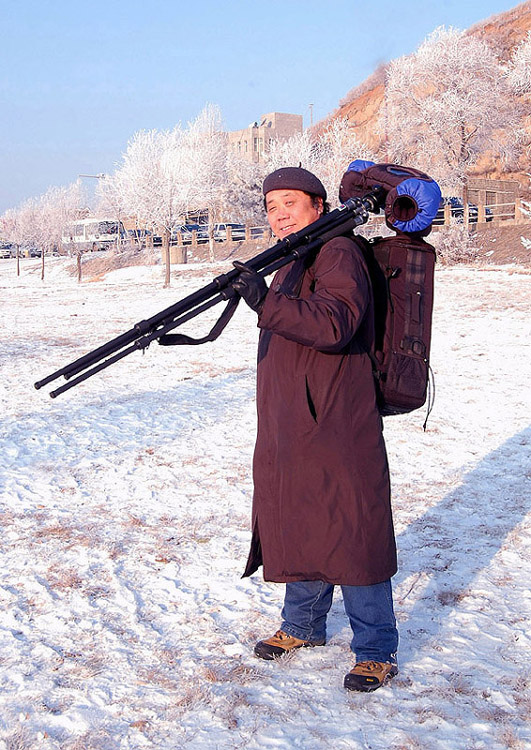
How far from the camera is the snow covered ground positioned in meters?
2.72

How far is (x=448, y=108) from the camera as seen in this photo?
31.4 m

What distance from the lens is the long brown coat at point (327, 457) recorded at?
2674 millimetres

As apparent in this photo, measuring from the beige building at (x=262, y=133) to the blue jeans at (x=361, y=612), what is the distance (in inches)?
3605

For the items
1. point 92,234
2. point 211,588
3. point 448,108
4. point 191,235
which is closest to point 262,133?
point 92,234

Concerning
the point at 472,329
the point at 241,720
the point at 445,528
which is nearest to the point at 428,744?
the point at 241,720

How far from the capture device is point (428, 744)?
100 inches

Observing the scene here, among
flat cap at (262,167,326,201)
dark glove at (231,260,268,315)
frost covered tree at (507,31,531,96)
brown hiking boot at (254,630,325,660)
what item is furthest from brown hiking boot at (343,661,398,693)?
frost covered tree at (507,31,531,96)

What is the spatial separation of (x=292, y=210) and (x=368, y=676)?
74.7 inches

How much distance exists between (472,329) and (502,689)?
10.7 meters

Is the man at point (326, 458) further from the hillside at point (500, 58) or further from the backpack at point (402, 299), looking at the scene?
the hillside at point (500, 58)

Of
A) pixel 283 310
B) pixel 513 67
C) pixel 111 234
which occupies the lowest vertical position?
pixel 283 310

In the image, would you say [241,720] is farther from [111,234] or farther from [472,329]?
[111,234]

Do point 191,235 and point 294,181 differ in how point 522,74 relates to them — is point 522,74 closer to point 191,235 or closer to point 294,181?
point 191,235

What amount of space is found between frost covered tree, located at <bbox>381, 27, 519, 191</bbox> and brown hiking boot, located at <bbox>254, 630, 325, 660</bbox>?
30609 mm
